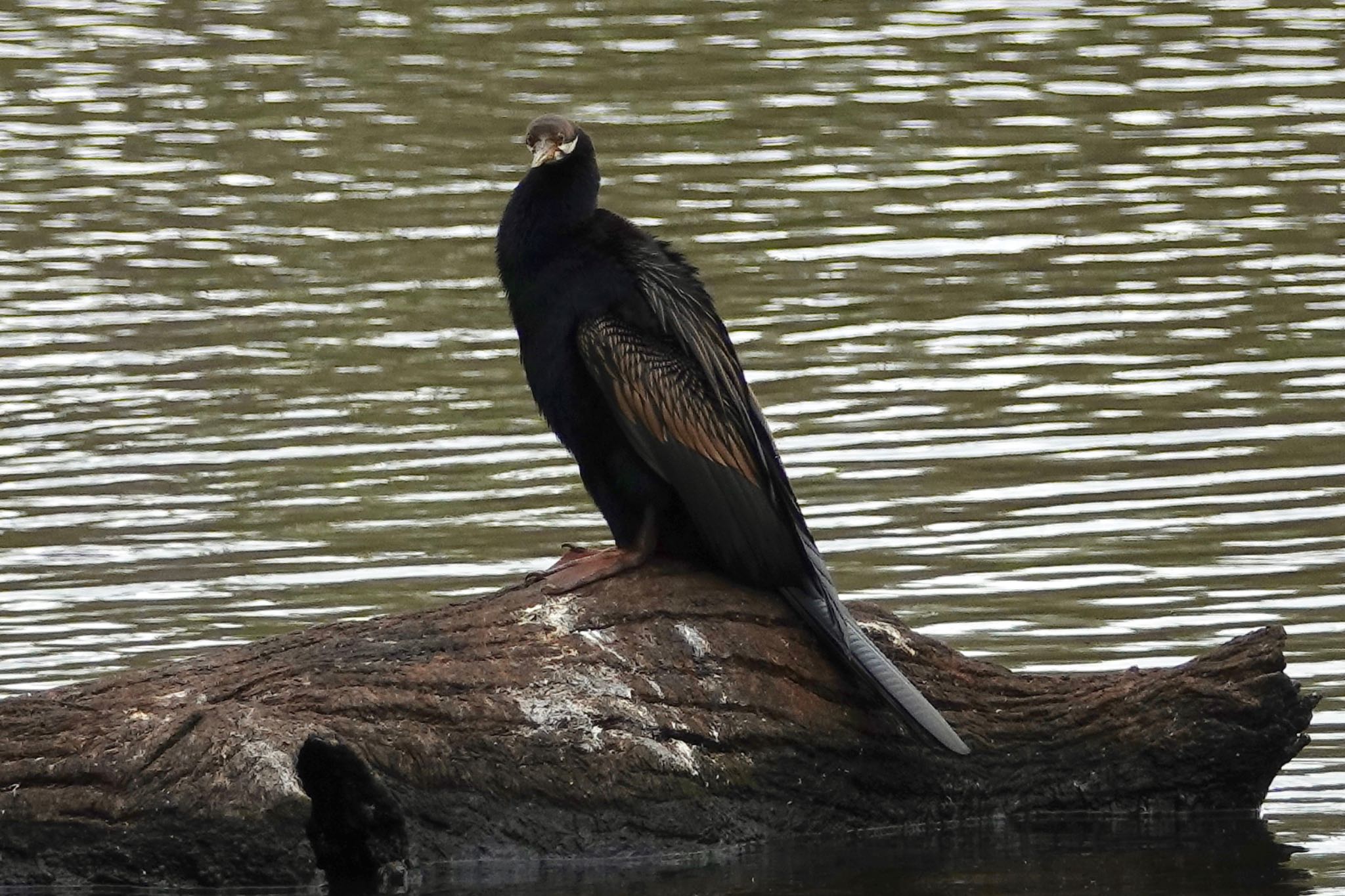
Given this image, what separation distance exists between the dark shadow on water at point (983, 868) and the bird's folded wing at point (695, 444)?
2.30 ft

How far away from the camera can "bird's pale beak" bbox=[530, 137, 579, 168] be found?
6.61m

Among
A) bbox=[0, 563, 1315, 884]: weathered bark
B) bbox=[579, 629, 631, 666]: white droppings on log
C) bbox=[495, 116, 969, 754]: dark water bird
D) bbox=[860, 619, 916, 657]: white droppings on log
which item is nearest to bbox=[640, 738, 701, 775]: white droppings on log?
bbox=[0, 563, 1315, 884]: weathered bark

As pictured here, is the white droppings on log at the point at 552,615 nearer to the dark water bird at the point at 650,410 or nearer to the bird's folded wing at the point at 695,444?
the dark water bird at the point at 650,410

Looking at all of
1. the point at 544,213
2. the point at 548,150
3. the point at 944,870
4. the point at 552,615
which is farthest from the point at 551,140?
the point at 944,870

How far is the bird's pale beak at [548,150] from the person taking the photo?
6613 millimetres

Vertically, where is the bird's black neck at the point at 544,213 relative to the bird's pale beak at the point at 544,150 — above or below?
below

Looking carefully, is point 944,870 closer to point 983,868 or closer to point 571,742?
point 983,868

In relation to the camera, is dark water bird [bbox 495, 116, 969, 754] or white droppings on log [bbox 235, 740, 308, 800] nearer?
white droppings on log [bbox 235, 740, 308, 800]

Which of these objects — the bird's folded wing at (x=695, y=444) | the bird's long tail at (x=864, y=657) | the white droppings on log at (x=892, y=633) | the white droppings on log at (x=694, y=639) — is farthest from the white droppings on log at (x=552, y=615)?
the white droppings on log at (x=892, y=633)

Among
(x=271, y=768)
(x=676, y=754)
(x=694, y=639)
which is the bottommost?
(x=676, y=754)

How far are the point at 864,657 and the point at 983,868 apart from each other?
1.86 ft

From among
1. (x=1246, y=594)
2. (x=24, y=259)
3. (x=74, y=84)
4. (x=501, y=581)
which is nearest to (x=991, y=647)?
(x=1246, y=594)

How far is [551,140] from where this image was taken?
262 inches

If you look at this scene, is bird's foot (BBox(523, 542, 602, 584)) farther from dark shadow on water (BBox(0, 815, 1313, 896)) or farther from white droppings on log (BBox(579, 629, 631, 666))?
dark shadow on water (BBox(0, 815, 1313, 896))
